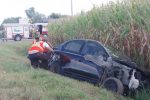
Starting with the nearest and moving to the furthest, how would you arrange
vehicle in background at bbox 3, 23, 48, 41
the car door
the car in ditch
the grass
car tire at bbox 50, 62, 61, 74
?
1. the grass
2. the car in ditch
3. the car door
4. car tire at bbox 50, 62, 61, 74
5. vehicle in background at bbox 3, 23, 48, 41

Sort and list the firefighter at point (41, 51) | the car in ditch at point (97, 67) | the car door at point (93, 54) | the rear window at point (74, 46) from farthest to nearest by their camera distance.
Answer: the firefighter at point (41, 51)
the rear window at point (74, 46)
the car door at point (93, 54)
the car in ditch at point (97, 67)

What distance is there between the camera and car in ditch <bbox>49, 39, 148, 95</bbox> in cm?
1088

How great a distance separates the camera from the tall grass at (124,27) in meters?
11.9

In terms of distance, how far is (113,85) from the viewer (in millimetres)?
10898

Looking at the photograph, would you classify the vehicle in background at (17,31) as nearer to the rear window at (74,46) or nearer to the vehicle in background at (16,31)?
the vehicle in background at (16,31)

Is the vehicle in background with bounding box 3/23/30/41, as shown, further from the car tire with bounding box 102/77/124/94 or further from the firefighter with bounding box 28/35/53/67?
the car tire with bounding box 102/77/124/94


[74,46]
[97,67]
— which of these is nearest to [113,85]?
[97,67]

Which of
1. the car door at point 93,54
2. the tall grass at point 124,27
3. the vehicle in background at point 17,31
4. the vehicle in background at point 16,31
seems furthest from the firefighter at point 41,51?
the vehicle in background at point 16,31

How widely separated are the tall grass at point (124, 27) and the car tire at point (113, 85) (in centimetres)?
134

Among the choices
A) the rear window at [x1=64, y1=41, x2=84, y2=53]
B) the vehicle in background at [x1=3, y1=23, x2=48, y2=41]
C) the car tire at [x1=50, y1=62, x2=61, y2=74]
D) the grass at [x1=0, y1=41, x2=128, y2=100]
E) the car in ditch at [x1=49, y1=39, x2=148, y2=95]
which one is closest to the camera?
the grass at [x1=0, y1=41, x2=128, y2=100]

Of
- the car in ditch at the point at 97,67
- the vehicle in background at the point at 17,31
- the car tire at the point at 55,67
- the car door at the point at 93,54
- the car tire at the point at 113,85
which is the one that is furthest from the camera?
the vehicle in background at the point at 17,31

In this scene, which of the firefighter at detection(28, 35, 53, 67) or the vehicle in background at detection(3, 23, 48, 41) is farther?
the vehicle in background at detection(3, 23, 48, 41)

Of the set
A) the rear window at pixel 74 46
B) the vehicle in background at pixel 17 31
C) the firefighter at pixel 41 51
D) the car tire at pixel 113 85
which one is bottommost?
the vehicle in background at pixel 17 31

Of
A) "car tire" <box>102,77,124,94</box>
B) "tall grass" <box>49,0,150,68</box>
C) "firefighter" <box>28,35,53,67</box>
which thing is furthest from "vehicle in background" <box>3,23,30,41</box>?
"car tire" <box>102,77,124,94</box>
